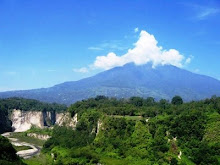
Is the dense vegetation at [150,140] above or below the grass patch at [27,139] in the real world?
above

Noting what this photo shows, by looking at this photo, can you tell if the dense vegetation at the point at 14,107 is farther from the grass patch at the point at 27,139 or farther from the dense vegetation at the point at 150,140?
the dense vegetation at the point at 150,140

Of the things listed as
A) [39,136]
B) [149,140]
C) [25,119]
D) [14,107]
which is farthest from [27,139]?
[149,140]

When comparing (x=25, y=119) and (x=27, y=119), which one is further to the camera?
(x=27, y=119)

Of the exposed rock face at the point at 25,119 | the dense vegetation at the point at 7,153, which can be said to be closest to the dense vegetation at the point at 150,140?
the dense vegetation at the point at 7,153

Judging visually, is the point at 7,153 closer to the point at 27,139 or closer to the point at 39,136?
the point at 39,136

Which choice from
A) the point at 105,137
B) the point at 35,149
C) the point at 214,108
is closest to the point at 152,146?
the point at 105,137

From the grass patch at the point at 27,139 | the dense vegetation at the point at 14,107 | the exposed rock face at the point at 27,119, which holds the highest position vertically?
the dense vegetation at the point at 14,107

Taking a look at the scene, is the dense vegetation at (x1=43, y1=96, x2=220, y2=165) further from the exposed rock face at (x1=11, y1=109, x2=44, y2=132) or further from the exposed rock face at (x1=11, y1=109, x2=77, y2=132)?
the exposed rock face at (x1=11, y1=109, x2=44, y2=132)
